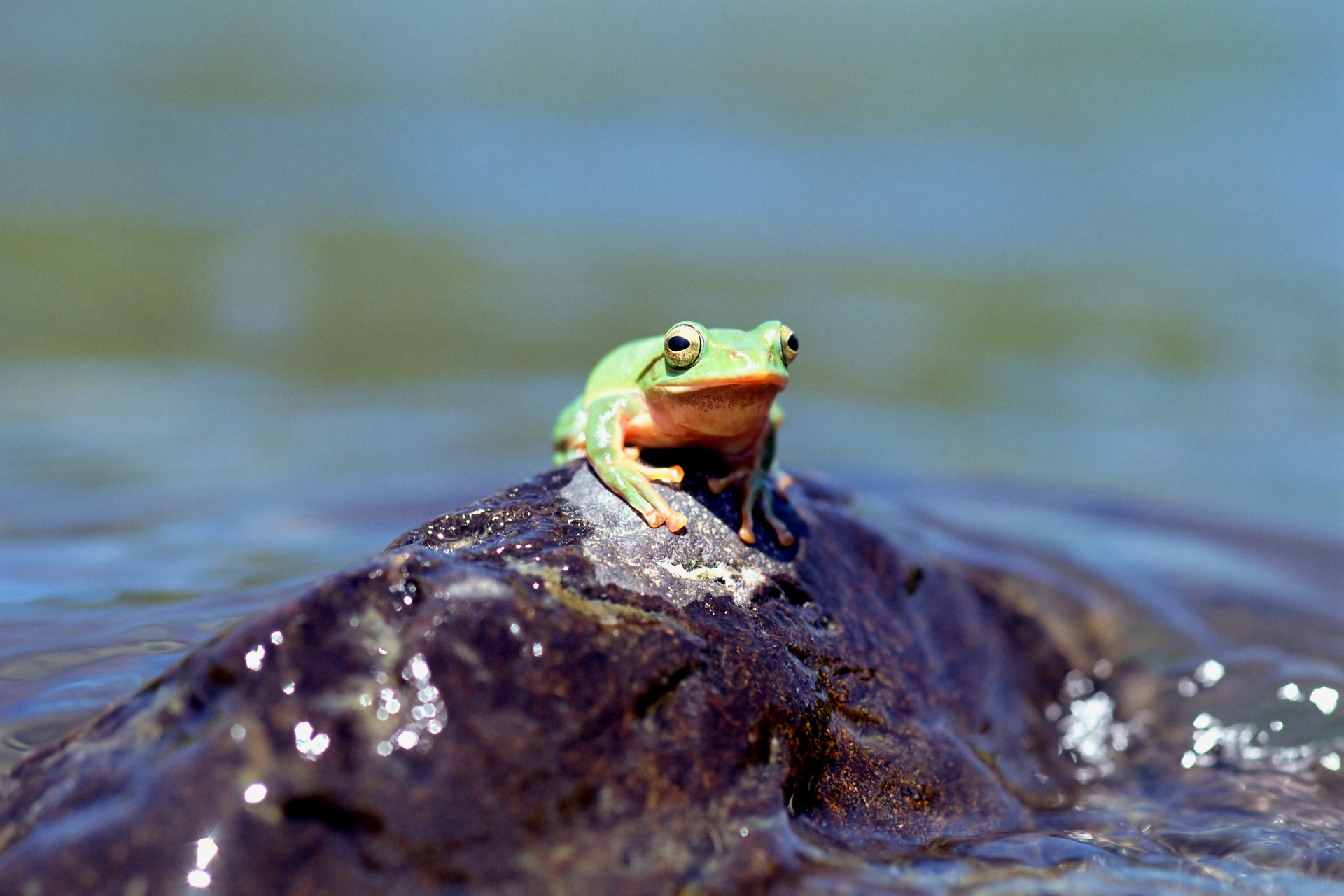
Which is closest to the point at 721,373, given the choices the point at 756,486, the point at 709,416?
the point at 709,416

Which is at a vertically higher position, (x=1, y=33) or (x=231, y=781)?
(x=1, y=33)

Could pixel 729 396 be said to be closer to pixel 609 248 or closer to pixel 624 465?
pixel 624 465

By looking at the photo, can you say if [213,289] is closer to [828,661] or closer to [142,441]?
[142,441]

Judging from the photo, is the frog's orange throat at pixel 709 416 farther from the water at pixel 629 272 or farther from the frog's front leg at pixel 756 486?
the water at pixel 629 272

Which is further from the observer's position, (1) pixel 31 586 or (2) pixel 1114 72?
(2) pixel 1114 72

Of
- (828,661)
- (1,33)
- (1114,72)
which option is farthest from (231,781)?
(1114,72)

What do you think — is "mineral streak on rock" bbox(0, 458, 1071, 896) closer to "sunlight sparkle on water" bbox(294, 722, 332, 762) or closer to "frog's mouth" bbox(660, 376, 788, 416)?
"sunlight sparkle on water" bbox(294, 722, 332, 762)
